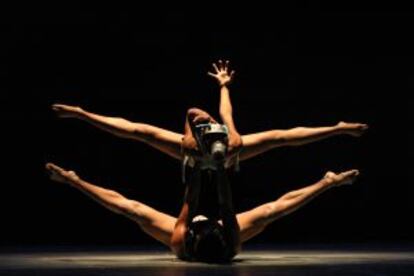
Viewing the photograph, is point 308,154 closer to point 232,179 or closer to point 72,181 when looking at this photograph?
point 232,179

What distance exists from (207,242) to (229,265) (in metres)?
0.16

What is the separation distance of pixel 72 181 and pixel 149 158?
191cm

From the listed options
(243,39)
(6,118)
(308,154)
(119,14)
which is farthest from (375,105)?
(6,118)

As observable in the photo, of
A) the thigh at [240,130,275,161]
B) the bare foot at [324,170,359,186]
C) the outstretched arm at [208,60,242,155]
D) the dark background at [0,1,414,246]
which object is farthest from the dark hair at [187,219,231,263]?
the dark background at [0,1,414,246]

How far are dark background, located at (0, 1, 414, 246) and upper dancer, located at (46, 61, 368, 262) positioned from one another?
1.43 metres

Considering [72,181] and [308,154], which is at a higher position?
[308,154]

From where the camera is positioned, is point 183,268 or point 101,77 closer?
point 183,268

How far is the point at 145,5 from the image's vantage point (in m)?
6.49

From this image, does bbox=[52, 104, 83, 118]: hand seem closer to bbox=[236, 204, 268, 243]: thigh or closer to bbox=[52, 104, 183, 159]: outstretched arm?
bbox=[52, 104, 183, 159]: outstretched arm

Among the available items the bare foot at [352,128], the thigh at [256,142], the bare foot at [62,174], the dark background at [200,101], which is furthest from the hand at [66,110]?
the bare foot at [352,128]

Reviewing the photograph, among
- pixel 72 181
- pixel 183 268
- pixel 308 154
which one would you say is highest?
pixel 308 154

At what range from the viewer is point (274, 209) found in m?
4.77

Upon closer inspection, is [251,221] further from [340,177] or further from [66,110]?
[66,110]

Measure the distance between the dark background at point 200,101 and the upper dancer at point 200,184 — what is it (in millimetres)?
1431
